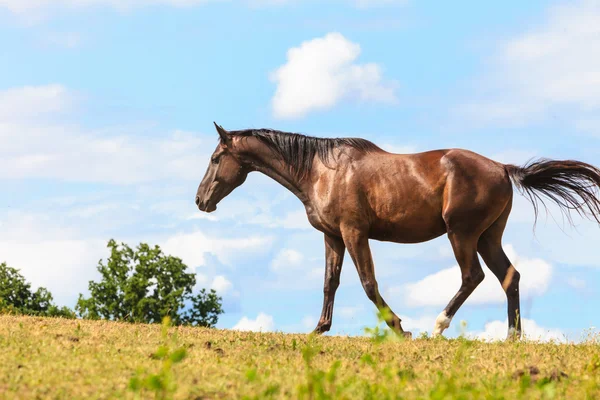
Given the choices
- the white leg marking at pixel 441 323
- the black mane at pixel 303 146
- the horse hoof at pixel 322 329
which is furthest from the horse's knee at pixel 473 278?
the black mane at pixel 303 146

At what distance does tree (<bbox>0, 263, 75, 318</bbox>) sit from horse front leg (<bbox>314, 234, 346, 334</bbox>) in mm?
10198

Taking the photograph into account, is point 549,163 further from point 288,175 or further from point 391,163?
point 288,175

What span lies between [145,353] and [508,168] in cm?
640

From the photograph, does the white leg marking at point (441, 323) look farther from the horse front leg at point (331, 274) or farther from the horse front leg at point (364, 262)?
the horse front leg at point (331, 274)

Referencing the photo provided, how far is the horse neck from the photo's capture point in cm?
1152

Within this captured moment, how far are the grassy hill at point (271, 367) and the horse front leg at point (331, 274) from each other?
1.02 metres

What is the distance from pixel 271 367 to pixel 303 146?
4965mm

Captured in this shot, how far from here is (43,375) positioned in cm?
664

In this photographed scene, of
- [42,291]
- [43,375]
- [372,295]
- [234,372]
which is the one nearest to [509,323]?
[372,295]

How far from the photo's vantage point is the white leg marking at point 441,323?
10.9 metres

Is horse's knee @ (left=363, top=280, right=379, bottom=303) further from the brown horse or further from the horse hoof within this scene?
the horse hoof

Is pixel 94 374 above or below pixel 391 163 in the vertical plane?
below

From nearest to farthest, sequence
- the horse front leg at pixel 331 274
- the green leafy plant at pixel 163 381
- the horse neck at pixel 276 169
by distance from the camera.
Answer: the green leafy plant at pixel 163 381 < the horse front leg at pixel 331 274 < the horse neck at pixel 276 169

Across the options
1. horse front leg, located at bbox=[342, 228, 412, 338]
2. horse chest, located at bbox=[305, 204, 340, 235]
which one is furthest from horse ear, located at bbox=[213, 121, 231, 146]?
horse front leg, located at bbox=[342, 228, 412, 338]
